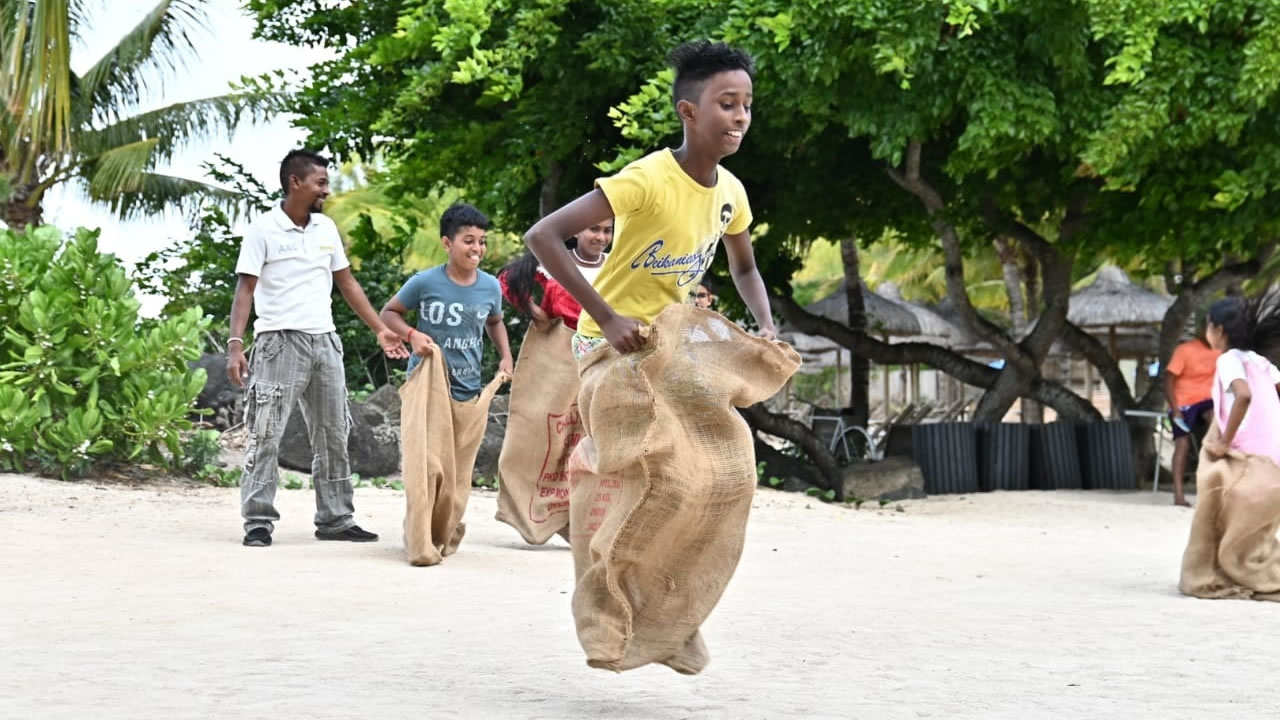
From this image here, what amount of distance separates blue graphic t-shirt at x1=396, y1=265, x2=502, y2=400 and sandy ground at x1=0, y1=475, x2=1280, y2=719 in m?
0.93

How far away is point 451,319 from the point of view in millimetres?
7863

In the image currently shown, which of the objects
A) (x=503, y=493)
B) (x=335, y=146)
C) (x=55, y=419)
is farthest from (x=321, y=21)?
(x=503, y=493)

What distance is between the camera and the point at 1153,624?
6148mm

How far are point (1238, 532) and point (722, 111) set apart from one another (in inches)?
→ 163

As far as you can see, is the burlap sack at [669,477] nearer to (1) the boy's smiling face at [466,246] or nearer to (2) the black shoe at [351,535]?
(1) the boy's smiling face at [466,246]

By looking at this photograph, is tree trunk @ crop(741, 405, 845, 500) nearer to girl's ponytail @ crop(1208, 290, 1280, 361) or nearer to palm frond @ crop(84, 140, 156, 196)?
girl's ponytail @ crop(1208, 290, 1280, 361)

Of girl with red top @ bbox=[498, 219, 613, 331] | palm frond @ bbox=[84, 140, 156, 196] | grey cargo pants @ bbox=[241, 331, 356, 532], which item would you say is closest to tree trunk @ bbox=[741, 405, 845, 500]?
girl with red top @ bbox=[498, 219, 613, 331]

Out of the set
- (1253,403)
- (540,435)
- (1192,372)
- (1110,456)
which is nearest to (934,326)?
(1110,456)

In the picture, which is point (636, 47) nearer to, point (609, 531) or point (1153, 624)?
point (1153, 624)

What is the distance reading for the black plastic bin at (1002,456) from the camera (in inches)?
614

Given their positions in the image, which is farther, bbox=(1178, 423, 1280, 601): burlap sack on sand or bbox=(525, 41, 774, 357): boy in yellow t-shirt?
bbox=(1178, 423, 1280, 601): burlap sack on sand

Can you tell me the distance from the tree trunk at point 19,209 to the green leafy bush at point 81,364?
47.6 feet

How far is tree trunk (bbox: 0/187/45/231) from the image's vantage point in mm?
24491

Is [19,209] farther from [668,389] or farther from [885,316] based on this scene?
[668,389]
